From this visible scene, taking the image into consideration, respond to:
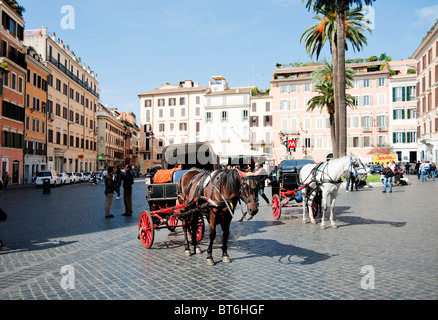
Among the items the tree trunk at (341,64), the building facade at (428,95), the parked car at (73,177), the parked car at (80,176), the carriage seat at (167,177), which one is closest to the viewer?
the carriage seat at (167,177)

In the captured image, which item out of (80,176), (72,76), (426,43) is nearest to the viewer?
(426,43)

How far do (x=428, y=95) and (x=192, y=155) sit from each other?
45.8 m

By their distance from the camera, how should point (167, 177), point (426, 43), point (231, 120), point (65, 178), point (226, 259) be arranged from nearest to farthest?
point (226, 259), point (167, 177), point (65, 178), point (426, 43), point (231, 120)

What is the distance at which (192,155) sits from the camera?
1303 cm

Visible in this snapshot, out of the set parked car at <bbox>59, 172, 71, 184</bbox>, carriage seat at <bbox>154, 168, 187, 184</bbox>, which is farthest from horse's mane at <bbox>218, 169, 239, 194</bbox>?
parked car at <bbox>59, 172, 71, 184</bbox>

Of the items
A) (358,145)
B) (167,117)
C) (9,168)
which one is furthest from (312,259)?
(167,117)

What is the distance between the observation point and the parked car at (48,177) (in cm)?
3638

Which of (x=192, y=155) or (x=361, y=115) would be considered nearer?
(x=192, y=155)

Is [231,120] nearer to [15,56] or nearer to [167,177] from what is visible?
[15,56]

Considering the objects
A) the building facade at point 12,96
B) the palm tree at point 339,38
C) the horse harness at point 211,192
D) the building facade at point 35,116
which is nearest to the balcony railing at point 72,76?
the building facade at point 35,116

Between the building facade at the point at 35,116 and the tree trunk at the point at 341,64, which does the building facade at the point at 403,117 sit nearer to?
the tree trunk at the point at 341,64

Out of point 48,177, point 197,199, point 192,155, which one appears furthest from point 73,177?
point 197,199

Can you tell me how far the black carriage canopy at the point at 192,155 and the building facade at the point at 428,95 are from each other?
4100 cm
